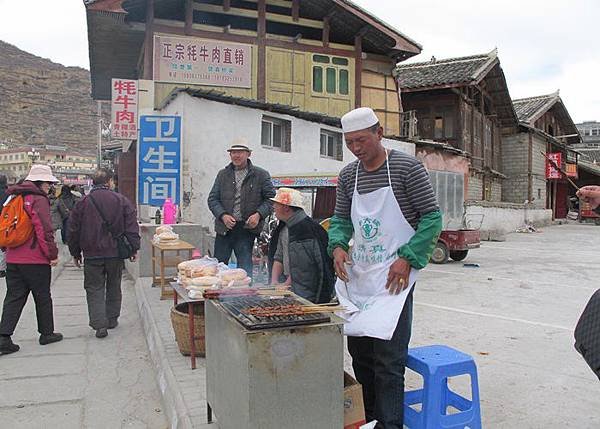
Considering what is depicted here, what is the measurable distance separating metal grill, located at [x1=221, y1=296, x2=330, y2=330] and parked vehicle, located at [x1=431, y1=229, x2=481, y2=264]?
9.71 m

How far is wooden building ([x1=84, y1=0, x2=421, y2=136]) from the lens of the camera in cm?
1301

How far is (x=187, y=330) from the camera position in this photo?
4363 millimetres

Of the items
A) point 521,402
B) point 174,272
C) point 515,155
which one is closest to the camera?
point 521,402

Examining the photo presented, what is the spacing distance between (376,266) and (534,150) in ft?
91.2

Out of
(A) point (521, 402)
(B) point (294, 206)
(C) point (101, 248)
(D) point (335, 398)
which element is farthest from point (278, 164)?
(D) point (335, 398)

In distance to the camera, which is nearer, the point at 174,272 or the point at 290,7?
the point at 174,272

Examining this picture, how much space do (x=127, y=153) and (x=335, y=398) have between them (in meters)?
12.7

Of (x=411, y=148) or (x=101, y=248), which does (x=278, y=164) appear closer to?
(x=411, y=148)

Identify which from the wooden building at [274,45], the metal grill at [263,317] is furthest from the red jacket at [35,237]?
the wooden building at [274,45]

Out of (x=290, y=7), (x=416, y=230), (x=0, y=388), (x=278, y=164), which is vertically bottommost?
(x=0, y=388)

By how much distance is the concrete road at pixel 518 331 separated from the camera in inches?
143

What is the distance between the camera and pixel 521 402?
370 cm

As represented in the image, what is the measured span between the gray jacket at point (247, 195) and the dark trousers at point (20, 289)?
190cm

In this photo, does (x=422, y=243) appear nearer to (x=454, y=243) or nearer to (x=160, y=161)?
(x=160, y=161)
